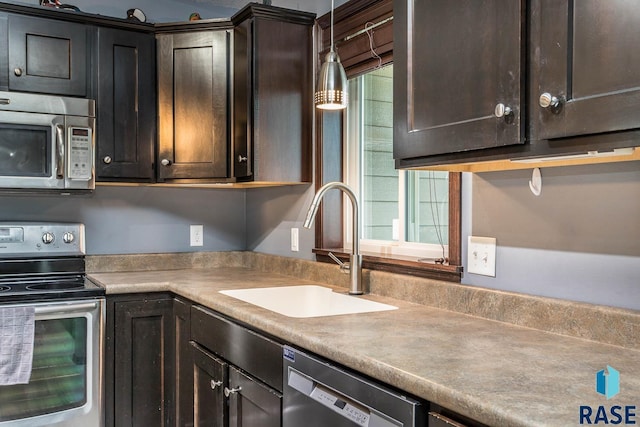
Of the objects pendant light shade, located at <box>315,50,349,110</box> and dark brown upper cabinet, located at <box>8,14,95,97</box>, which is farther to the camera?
dark brown upper cabinet, located at <box>8,14,95,97</box>

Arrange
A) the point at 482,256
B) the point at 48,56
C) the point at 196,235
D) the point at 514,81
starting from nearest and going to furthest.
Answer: the point at 514,81 → the point at 482,256 → the point at 48,56 → the point at 196,235

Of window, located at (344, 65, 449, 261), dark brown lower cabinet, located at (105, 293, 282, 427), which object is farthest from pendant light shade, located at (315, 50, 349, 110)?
dark brown lower cabinet, located at (105, 293, 282, 427)

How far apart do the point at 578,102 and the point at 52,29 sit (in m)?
2.33

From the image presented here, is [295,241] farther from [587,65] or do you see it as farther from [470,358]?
[587,65]

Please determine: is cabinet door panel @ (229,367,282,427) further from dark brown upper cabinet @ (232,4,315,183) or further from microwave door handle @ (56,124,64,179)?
microwave door handle @ (56,124,64,179)

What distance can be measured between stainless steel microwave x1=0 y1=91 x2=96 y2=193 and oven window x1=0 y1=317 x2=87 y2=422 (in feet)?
2.03

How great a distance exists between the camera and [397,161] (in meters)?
1.59

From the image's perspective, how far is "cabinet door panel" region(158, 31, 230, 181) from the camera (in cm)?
277

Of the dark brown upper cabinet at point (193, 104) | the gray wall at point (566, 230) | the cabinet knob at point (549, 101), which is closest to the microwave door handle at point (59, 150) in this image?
the dark brown upper cabinet at point (193, 104)

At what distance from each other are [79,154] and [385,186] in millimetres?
1355

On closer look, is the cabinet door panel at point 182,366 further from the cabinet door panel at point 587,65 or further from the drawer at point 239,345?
the cabinet door panel at point 587,65

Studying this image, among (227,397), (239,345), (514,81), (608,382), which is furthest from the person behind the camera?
(227,397)

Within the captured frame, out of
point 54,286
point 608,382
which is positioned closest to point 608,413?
point 608,382

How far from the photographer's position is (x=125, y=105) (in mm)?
2738
